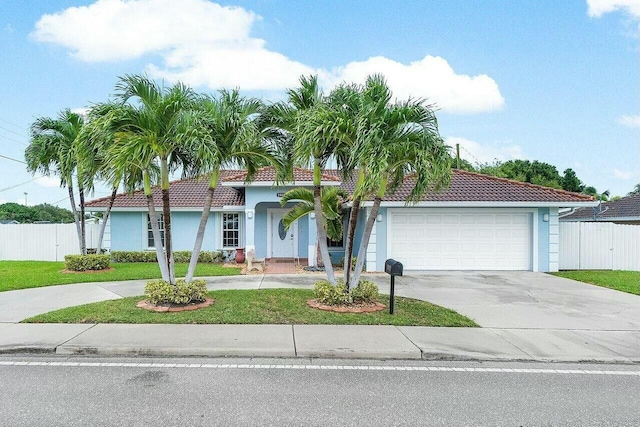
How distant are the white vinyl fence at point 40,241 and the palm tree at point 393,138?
16.0 m

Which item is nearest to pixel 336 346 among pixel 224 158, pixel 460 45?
pixel 224 158

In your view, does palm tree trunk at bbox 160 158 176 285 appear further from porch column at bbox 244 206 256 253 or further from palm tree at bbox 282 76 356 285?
porch column at bbox 244 206 256 253

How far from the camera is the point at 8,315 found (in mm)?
7676

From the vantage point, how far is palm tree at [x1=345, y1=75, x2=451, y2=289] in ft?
23.1

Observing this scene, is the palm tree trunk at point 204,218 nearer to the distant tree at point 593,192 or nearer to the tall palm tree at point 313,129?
the tall palm tree at point 313,129

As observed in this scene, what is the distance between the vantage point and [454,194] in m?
14.6

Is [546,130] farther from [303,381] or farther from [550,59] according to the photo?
[303,381]

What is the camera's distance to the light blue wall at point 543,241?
14.4 m

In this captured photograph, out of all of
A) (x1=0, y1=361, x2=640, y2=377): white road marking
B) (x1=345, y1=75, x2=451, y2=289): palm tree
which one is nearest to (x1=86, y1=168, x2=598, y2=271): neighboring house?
(x1=345, y1=75, x2=451, y2=289): palm tree

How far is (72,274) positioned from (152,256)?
4015 millimetres

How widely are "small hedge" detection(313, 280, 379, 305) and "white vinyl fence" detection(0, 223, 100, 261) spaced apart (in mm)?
14578

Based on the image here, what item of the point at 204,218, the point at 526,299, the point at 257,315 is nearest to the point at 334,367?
the point at 257,315

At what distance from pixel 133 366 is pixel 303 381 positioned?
235 centimetres

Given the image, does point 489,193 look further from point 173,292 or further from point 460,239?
point 173,292
